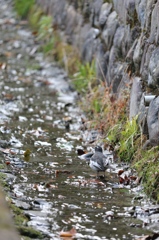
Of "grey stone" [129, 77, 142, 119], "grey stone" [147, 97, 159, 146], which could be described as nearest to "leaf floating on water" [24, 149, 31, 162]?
"grey stone" [129, 77, 142, 119]

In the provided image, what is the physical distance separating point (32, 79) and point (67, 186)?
18.7 feet

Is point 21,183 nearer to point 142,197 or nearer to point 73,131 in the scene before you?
point 142,197

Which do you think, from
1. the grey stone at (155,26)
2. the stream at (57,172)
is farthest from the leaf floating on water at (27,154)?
the grey stone at (155,26)

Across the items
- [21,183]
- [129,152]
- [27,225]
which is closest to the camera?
[27,225]

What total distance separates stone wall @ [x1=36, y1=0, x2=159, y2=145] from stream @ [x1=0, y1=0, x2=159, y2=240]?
2.11 ft

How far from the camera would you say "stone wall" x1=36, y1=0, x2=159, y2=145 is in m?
6.68

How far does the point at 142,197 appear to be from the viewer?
5.76 metres

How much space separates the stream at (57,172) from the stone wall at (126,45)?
0.64m

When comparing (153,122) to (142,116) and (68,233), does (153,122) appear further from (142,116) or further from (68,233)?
(68,233)

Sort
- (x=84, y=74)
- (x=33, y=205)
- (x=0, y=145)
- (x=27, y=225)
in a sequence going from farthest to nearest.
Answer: (x=84, y=74)
(x=0, y=145)
(x=33, y=205)
(x=27, y=225)

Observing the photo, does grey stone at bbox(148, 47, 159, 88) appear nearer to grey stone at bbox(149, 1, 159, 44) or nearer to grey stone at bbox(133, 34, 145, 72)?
grey stone at bbox(149, 1, 159, 44)

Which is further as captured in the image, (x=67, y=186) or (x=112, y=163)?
(x=112, y=163)

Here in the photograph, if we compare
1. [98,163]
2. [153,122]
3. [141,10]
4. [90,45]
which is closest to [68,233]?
[98,163]

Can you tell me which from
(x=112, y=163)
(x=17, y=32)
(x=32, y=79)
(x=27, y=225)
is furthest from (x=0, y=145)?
(x=17, y=32)
